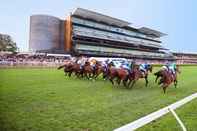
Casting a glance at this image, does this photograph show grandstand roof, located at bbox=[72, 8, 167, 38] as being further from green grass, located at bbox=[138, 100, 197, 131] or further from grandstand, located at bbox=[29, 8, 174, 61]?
green grass, located at bbox=[138, 100, 197, 131]

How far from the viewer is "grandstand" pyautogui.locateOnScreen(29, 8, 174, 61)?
144 ft

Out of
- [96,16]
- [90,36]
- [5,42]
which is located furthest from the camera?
[96,16]

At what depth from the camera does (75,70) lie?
45.3 ft

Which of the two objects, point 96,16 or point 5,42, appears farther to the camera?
point 96,16

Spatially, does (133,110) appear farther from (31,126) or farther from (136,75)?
(136,75)

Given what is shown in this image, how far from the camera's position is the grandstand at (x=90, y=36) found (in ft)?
144

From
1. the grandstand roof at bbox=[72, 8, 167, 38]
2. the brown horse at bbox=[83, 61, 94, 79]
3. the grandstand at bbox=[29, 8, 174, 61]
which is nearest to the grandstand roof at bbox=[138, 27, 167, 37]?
the grandstand roof at bbox=[72, 8, 167, 38]

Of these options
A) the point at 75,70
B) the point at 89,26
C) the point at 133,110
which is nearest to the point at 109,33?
the point at 89,26

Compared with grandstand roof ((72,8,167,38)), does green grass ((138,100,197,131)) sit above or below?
below

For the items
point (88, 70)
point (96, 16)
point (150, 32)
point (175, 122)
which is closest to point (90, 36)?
point (96, 16)

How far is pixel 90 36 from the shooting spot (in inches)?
2014

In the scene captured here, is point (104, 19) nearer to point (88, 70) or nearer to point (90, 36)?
point (90, 36)

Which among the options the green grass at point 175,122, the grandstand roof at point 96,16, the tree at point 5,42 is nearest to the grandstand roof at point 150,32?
the grandstand roof at point 96,16

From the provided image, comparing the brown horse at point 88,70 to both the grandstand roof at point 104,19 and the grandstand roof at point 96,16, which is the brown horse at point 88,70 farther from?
the grandstand roof at point 96,16
